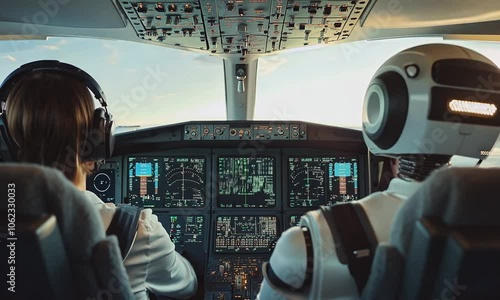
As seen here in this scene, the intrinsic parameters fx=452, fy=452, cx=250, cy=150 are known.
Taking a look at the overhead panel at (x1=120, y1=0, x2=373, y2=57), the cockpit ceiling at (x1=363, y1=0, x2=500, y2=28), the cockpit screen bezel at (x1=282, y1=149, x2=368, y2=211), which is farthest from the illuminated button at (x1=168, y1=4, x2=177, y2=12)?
the cockpit screen bezel at (x1=282, y1=149, x2=368, y2=211)

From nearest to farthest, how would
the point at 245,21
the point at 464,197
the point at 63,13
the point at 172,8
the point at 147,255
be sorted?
1. the point at 464,197
2. the point at 147,255
3. the point at 172,8
4. the point at 245,21
5. the point at 63,13

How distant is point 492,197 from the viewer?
88 centimetres

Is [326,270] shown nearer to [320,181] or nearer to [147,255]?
[147,255]

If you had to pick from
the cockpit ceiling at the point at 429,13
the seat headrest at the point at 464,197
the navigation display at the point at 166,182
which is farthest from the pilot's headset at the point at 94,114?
the navigation display at the point at 166,182

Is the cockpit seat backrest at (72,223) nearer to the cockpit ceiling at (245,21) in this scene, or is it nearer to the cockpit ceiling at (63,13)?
the cockpit ceiling at (245,21)

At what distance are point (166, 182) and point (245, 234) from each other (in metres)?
0.65

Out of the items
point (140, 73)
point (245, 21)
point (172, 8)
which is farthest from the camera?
point (140, 73)

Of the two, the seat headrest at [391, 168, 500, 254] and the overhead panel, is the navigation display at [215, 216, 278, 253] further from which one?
the seat headrest at [391, 168, 500, 254]

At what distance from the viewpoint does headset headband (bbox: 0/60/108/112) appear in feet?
4.12

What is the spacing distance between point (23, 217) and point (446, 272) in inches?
34.0

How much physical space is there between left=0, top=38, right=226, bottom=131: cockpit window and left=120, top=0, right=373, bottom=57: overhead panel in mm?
439

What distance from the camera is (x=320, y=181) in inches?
123

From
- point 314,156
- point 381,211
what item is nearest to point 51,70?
point 381,211

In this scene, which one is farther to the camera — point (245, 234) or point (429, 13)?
point (245, 234)
